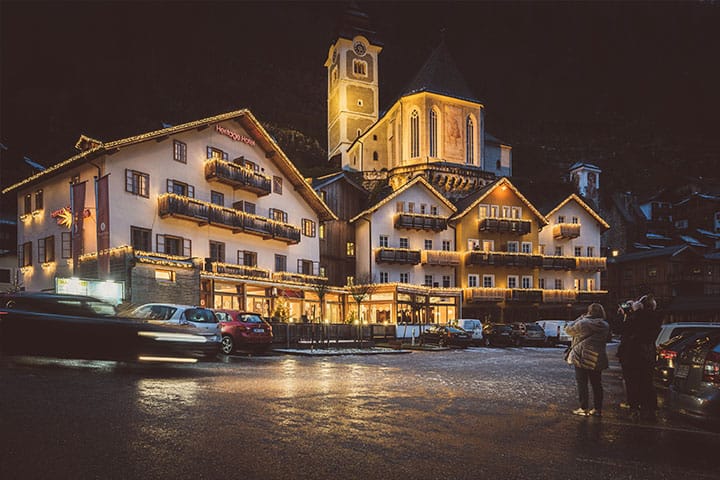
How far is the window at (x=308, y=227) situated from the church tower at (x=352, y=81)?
4324 cm

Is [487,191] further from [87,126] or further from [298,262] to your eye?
[87,126]

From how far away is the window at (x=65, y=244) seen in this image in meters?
33.3

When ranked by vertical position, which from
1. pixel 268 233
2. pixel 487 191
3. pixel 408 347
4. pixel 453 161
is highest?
pixel 453 161

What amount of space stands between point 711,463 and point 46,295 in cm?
1368

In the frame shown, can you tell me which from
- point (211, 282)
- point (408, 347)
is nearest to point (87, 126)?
point (211, 282)

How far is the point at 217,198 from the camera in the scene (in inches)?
1501

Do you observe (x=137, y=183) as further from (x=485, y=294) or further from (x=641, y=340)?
(x=485, y=294)

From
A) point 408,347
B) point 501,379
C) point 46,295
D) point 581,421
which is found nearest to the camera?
point 581,421

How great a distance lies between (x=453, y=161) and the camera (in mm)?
69500

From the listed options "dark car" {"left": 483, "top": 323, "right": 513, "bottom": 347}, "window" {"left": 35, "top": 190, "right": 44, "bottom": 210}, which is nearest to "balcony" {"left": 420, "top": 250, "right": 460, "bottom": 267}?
"dark car" {"left": 483, "top": 323, "right": 513, "bottom": 347}

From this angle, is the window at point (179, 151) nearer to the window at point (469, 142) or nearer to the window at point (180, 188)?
the window at point (180, 188)

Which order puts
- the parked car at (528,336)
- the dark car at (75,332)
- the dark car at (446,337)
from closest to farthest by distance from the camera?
the dark car at (75,332), the dark car at (446,337), the parked car at (528,336)

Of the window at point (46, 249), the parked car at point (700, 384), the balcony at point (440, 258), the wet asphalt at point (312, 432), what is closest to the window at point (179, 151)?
the window at point (46, 249)

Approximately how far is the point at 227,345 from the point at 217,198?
60.4ft
